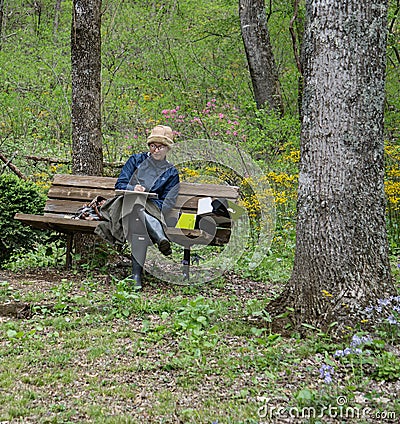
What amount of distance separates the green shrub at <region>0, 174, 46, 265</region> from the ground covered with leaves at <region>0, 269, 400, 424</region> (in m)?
1.65

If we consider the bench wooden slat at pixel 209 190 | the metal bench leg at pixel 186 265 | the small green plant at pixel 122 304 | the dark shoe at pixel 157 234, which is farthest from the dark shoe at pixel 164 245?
the bench wooden slat at pixel 209 190

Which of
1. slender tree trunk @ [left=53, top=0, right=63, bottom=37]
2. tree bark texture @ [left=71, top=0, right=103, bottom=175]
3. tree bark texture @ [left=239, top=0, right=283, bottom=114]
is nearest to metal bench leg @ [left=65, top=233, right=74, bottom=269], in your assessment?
tree bark texture @ [left=71, top=0, right=103, bottom=175]

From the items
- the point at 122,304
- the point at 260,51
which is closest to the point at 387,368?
the point at 122,304

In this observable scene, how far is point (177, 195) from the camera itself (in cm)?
541

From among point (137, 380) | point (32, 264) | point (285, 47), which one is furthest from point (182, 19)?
point (137, 380)

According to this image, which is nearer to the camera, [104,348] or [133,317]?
[104,348]

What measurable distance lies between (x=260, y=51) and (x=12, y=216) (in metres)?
5.59

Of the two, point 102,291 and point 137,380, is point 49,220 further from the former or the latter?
point 137,380

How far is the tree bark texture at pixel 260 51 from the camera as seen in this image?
32.1ft

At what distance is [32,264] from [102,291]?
1.85 metres

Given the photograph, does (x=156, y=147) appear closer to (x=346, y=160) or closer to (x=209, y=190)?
(x=209, y=190)

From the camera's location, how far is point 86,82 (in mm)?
5746

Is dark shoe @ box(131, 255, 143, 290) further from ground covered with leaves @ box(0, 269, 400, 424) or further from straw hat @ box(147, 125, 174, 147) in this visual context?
straw hat @ box(147, 125, 174, 147)

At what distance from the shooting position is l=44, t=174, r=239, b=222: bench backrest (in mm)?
5535
